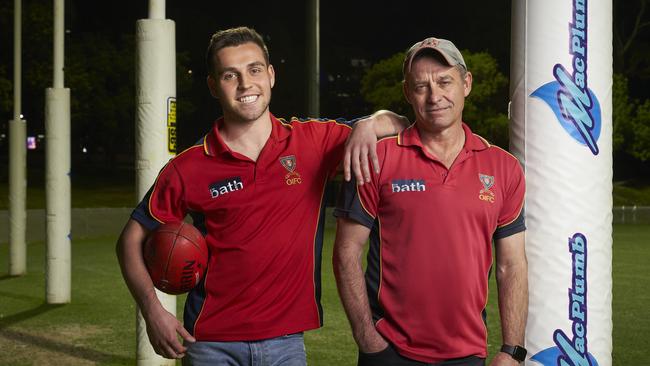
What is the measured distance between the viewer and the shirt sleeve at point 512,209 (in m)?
3.79

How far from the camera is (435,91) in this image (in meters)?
3.68

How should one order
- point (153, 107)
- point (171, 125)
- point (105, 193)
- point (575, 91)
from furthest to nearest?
point (105, 193) < point (171, 125) < point (153, 107) < point (575, 91)

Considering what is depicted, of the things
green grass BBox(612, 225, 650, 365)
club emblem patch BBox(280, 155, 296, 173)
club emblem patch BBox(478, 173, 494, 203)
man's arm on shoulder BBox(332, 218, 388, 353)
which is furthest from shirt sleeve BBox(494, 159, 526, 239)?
green grass BBox(612, 225, 650, 365)

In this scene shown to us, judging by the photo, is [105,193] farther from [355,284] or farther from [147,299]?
[355,284]

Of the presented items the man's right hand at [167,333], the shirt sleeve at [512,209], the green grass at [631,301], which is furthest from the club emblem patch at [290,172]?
the green grass at [631,301]

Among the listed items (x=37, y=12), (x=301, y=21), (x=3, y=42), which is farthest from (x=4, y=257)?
(x=301, y=21)

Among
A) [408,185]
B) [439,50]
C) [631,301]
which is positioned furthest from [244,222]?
[631,301]

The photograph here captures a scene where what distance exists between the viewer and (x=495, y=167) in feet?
12.4

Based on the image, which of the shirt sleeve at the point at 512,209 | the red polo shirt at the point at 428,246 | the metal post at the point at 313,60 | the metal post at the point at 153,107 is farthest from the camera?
the metal post at the point at 313,60

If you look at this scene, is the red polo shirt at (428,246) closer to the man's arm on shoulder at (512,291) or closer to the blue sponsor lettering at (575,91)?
the man's arm on shoulder at (512,291)

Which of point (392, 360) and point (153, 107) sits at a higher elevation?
point (153, 107)

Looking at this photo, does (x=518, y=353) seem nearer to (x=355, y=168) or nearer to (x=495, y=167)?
(x=495, y=167)

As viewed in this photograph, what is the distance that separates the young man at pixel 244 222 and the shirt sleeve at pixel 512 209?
21.2 inches

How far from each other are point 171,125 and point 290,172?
394 centimetres
